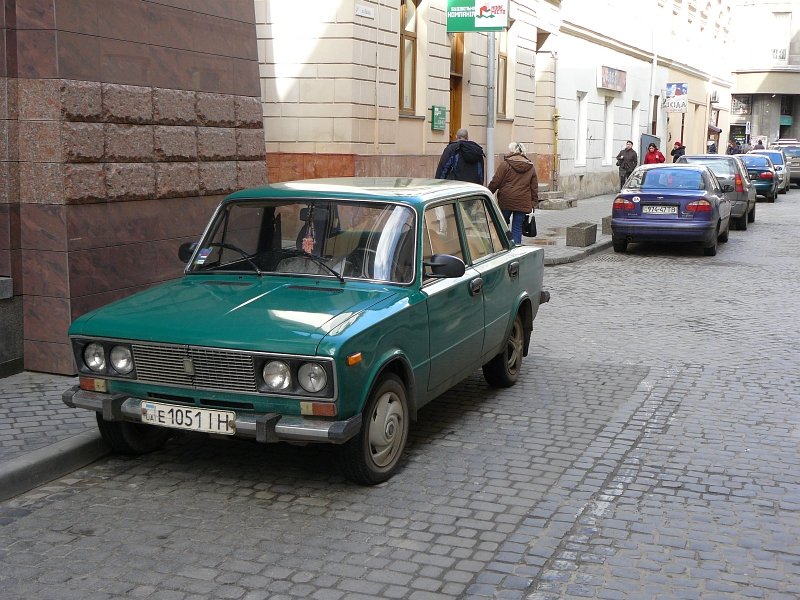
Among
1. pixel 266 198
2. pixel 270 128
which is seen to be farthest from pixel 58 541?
pixel 270 128

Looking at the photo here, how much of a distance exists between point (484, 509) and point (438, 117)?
16028 mm

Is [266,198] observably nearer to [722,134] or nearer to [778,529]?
[778,529]

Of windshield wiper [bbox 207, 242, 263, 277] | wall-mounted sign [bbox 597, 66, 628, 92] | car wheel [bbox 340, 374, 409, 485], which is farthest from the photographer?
wall-mounted sign [bbox 597, 66, 628, 92]

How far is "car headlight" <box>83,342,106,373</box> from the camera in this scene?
5.73 metres

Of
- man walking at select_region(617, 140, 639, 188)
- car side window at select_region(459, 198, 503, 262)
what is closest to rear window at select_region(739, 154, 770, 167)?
man walking at select_region(617, 140, 639, 188)

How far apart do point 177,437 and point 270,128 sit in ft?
39.2

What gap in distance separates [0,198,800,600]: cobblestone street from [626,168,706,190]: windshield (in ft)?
29.9

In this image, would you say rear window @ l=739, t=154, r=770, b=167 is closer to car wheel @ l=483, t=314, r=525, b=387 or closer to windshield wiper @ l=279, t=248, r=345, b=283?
car wheel @ l=483, t=314, r=525, b=387

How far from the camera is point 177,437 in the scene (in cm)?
665

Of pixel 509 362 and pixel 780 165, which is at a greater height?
pixel 780 165

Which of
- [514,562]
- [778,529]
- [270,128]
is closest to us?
[514,562]

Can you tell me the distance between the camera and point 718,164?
22.7 meters

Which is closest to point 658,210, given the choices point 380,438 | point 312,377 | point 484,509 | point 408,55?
point 408,55

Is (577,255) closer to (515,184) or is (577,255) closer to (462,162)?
(515,184)
